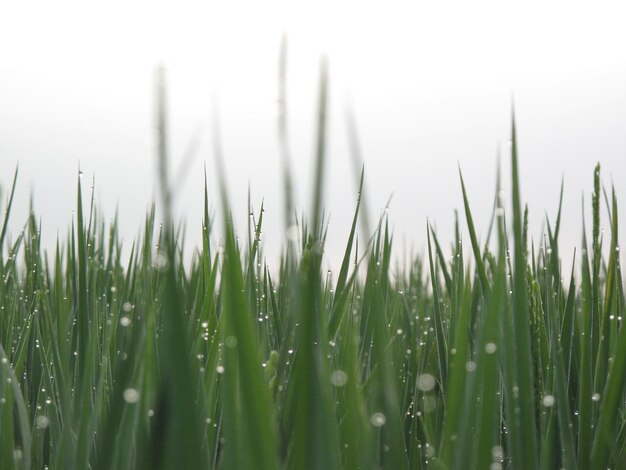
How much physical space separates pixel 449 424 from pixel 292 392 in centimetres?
16

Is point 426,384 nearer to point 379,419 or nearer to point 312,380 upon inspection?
point 379,419

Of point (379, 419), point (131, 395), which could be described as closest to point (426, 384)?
point (379, 419)

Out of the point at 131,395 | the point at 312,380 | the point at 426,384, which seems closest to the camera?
the point at 312,380

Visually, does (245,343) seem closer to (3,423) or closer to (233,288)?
(233,288)

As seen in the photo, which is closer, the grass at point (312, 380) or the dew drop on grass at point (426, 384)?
the grass at point (312, 380)

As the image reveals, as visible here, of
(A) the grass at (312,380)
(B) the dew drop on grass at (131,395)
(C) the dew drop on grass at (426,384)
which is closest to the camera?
(A) the grass at (312,380)

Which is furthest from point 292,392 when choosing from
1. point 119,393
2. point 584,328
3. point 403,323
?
point 403,323

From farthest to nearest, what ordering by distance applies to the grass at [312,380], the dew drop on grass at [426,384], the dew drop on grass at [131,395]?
the dew drop on grass at [426,384] → the dew drop on grass at [131,395] → the grass at [312,380]

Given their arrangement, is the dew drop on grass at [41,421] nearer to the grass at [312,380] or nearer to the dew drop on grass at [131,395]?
the grass at [312,380]

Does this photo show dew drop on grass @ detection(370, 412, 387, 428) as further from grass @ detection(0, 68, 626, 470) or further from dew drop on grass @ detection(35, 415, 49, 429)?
dew drop on grass @ detection(35, 415, 49, 429)

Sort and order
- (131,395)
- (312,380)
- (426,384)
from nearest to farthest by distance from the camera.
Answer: (312,380) < (131,395) < (426,384)

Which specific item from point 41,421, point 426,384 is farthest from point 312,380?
point 41,421

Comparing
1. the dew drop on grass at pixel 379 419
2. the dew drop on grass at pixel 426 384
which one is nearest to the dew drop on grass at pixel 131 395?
the dew drop on grass at pixel 379 419

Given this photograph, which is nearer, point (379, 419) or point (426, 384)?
point (379, 419)
